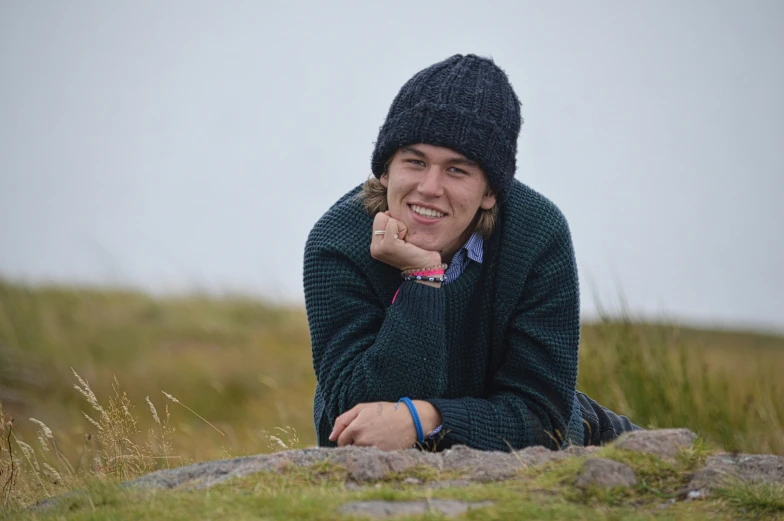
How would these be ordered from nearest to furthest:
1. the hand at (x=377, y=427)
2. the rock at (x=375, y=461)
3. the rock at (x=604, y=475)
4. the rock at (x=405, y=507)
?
the rock at (x=405, y=507) → the rock at (x=604, y=475) → the rock at (x=375, y=461) → the hand at (x=377, y=427)

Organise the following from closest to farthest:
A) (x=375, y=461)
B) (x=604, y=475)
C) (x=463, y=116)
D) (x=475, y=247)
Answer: (x=604, y=475) < (x=375, y=461) < (x=463, y=116) < (x=475, y=247)

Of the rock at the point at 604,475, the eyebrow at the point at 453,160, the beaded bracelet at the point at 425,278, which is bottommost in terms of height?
the rock at the point at 604,475

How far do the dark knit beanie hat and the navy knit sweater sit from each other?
0.30 meters

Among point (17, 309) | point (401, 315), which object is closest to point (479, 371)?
point (401, 315)

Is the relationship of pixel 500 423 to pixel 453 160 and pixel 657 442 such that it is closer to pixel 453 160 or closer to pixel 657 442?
pixel 657 442

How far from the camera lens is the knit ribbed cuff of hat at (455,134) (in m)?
3.83

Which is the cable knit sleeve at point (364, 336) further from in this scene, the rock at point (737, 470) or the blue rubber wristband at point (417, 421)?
the rock at point (737, 470)

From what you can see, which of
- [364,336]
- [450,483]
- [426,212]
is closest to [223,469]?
[450,483]

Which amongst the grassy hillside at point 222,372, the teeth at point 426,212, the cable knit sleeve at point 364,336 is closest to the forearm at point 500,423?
the cable knit sleeve at point 364,336

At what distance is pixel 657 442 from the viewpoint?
3.28 m

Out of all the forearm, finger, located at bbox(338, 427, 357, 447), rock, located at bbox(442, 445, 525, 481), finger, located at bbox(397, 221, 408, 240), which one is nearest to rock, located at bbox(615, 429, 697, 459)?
rock, located at bbox(442, 445, 525, 481)

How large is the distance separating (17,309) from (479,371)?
8.65 m

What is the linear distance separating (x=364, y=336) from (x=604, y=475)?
4.23 ft

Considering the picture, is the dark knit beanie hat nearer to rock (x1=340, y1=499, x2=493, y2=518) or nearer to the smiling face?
the smiling face
